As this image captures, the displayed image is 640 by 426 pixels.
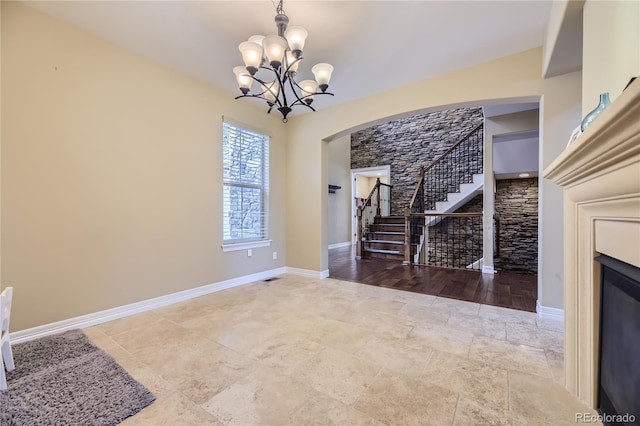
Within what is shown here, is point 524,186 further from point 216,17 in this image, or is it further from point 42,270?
point 42,270

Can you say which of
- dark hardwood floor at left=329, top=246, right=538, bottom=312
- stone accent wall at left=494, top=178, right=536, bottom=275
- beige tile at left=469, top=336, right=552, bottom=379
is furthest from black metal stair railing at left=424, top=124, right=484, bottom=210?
beige tile at left=469, top=336, right=552, bottom=379

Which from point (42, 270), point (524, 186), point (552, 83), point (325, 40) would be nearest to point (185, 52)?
point (325, 40)

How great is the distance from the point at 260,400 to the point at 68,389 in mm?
1194

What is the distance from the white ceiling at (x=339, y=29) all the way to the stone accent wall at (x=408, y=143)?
433 cm

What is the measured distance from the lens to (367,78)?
3.34 meters

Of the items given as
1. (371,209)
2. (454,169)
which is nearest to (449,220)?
(454,169)

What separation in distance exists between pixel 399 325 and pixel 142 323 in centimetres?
254

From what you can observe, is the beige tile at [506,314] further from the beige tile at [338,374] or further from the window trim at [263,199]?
the window trim at [263,199]

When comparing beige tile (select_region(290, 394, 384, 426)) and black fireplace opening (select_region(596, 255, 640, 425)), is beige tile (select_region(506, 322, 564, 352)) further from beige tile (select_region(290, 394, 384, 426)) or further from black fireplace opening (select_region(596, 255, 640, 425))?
beige tile (select_region(290, 394, 384, 426))

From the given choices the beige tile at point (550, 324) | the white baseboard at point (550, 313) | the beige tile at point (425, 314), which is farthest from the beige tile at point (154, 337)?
the white baseboard at point (550, 313)

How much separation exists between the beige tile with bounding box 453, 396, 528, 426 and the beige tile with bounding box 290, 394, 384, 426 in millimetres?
440

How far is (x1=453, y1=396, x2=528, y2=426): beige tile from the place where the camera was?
51.9 inches

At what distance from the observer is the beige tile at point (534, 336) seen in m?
2.11

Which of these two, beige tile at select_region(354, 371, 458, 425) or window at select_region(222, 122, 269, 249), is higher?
window at select_region(222, 122, 269, 249)
